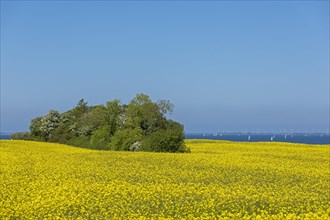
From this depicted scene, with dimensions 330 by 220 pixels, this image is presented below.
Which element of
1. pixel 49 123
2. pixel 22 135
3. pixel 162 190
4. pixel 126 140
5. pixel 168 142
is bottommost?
pixel 162 190

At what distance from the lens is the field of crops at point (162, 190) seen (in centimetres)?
1390

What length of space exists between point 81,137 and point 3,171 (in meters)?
38.2

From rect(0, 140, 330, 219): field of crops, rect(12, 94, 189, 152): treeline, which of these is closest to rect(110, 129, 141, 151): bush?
rect(12, 94, 189, 152): treeline

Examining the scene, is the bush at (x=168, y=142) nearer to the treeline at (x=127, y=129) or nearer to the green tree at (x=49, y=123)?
the treeline at (x=127, y=129)

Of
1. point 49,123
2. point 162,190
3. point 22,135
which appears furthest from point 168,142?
point 22,135

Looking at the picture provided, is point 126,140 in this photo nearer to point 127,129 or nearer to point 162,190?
point 127,129

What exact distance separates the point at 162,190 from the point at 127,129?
106ft

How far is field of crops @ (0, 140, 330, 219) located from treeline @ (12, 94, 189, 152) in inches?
536

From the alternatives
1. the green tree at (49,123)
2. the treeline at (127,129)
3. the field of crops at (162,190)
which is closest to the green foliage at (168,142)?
the treeline at (127,129)

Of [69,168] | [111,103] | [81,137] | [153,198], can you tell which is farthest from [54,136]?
[153,198]

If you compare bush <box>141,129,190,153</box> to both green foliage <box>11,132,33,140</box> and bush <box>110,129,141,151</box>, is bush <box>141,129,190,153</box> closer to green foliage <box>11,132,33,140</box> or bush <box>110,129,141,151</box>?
bush <box>110,129,141,151</box>

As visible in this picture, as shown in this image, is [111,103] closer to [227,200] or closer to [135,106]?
[135,106]

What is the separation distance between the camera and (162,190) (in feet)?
57.5

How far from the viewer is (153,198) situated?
1593 centimetres
